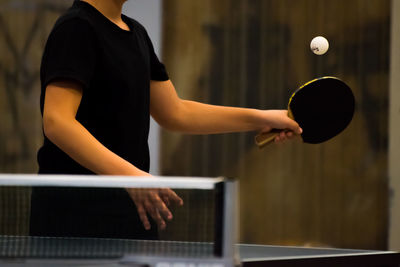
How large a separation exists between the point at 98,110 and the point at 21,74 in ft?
9.79

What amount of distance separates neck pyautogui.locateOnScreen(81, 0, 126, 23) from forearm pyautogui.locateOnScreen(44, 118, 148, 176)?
1.14 ft

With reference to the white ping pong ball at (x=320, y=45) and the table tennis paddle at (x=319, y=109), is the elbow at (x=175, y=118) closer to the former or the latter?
the table tennis paddle at (x=319, y=109)

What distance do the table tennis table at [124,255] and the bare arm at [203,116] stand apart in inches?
18.8

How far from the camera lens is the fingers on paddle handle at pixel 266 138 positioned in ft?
5.88

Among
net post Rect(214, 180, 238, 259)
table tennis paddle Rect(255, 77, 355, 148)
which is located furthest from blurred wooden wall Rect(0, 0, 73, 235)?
net post Rect(214, 180, 238, 259)

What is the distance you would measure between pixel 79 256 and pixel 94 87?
45cm

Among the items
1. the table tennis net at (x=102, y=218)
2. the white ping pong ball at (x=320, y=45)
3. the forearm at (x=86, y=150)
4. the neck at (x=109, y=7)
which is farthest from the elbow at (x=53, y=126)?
the white ping pong ball at (x=320, y=45)

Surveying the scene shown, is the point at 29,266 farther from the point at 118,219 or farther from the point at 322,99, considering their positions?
the point at 322,99

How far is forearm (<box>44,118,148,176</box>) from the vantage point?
4.05 ft

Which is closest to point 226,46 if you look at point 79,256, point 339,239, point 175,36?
point 175,36

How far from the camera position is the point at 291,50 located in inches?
162

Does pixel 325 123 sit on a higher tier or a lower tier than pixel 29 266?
higher

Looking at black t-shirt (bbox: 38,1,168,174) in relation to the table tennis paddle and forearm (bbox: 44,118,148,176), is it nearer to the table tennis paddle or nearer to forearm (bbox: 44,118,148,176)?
forearm (bbox: 44,118,148,176)

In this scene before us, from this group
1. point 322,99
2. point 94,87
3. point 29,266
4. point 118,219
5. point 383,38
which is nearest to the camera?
point 29,266
